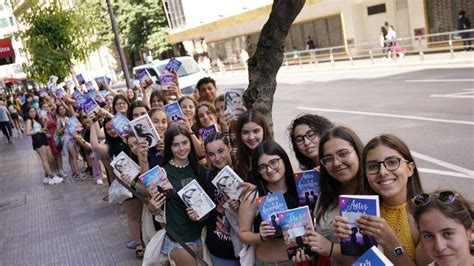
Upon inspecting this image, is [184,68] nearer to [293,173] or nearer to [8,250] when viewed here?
[8,250]

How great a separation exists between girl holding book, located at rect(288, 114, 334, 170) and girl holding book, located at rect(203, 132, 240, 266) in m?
0.55

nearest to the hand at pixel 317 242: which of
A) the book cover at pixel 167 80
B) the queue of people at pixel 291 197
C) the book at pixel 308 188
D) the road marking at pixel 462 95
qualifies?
the queue of people at pixel 291 197

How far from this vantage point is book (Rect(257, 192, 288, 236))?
9.24ft

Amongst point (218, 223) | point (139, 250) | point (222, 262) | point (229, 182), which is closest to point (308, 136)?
point (229, 182)

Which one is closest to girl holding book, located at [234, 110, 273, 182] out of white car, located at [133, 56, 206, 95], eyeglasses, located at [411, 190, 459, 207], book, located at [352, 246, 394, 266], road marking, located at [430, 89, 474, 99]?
book, located at [352, 246, 394, 266]

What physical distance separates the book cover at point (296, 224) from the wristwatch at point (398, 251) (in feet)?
1.50

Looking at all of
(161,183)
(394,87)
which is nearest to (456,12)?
(394,87)

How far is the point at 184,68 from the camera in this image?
19625mm

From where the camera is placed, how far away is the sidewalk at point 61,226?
20.3ft

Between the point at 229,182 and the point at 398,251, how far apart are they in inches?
47.6

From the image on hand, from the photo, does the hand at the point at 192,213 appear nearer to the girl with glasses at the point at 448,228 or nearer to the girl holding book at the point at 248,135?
the girl holding book at the point at 248,135

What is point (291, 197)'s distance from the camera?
3.15 meters

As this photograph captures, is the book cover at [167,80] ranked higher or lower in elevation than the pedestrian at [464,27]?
higher

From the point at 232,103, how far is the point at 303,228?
2.42 meters
